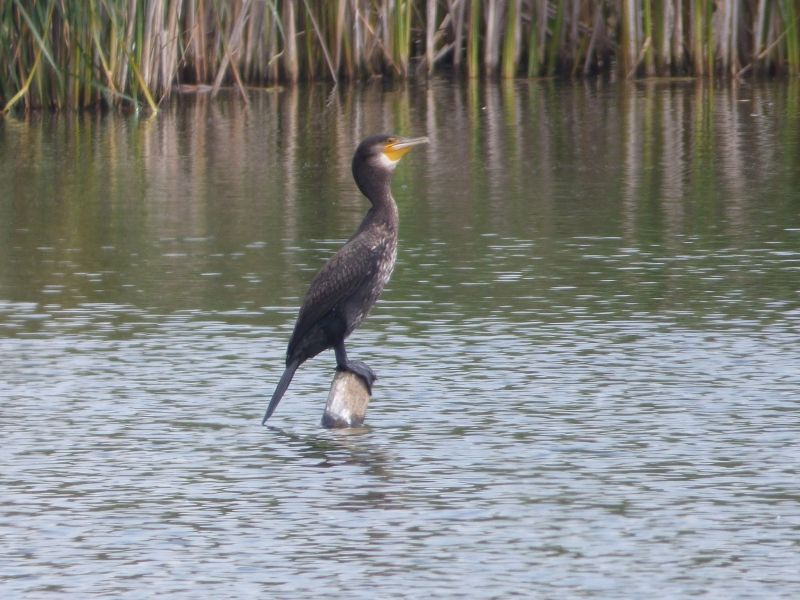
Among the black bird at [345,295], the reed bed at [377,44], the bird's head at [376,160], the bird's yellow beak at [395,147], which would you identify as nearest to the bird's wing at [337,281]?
the black bird at [345,295]

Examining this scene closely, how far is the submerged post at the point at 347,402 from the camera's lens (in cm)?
705

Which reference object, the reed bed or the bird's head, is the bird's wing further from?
the reed bed

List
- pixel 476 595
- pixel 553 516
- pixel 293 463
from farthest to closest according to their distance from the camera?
pixel 293 463 → pixel 553 516 → pixel 476 595

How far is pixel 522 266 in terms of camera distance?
10.4 meters

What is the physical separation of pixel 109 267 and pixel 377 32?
36.2ft

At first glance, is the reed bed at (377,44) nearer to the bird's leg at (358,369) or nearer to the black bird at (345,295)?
the black bird at (345,295)

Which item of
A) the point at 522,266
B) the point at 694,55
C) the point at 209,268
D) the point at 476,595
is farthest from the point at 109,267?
the point at 694,55

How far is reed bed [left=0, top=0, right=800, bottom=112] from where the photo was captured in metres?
18.3

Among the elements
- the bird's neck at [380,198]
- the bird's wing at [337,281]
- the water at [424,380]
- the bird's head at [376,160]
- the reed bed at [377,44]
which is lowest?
the water at [424,380]

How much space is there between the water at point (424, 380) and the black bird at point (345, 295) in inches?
10.0

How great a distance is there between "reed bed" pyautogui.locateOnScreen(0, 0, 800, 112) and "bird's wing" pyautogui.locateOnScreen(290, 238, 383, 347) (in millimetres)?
11061

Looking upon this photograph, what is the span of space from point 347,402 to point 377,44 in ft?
49.6

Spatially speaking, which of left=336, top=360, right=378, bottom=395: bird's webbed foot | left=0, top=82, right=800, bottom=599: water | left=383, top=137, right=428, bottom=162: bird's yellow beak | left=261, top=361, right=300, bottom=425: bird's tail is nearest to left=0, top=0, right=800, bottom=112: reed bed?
left=0, top=82, right=800, bottom=599: water

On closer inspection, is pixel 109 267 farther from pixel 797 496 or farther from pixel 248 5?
pixel 248 5
